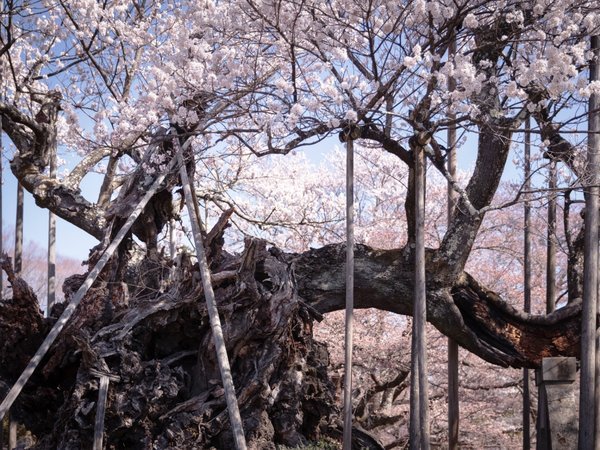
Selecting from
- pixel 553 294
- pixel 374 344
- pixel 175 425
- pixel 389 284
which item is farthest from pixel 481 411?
pixel 175 425

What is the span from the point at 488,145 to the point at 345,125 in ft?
6.30

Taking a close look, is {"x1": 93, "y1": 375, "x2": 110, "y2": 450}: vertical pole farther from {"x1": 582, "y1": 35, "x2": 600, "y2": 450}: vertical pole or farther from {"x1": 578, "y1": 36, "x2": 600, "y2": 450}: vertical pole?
{"x1": 582, "y1": 35, "x2": 600, "y2": 450}: vertical pole

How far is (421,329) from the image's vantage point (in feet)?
14.2

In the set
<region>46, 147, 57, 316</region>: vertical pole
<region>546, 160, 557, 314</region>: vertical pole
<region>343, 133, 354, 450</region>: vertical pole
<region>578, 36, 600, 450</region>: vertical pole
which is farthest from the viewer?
<region>46, 147, 57, 316</region>: vertical pole

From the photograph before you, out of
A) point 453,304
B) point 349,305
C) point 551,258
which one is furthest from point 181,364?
point 551,258

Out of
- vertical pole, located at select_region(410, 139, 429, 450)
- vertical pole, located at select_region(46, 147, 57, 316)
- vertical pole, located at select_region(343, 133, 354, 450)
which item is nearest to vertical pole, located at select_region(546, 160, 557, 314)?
vertical pole, located at select_region(410, 139, 429, 450)

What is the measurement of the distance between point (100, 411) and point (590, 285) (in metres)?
3.85

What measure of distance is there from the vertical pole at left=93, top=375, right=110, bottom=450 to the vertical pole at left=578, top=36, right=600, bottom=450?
3.62 meters

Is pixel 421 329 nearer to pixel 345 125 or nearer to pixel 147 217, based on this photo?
pixel 345 125

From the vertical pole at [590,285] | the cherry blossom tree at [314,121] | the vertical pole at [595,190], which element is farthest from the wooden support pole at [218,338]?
the vertical pole at [595,190]

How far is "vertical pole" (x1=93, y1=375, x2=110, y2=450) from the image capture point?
13.8ft

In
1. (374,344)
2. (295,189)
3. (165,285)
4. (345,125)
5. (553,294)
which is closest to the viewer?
(345,125)

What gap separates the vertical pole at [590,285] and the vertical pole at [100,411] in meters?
3.62

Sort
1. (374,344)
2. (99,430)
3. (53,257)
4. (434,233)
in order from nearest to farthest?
(99,430)
(53,257)
(374,344)
(434,233)
